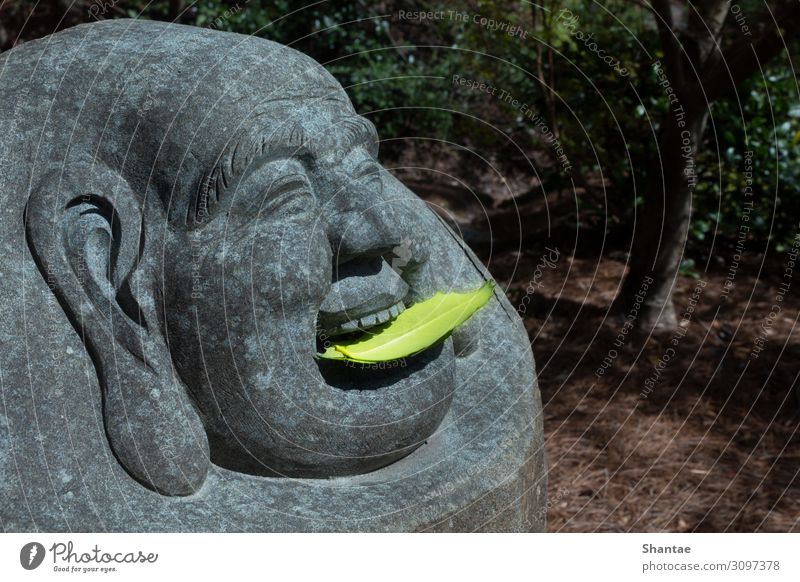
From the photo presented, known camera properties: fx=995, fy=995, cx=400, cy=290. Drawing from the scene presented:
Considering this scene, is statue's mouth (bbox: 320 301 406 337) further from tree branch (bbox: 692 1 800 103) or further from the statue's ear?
tree branch (bbox: 692 1 800 103)

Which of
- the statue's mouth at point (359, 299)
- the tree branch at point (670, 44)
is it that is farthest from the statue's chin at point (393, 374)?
the tree branch at point (670, 44)

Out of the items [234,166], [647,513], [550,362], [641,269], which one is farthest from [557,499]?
[234,166]

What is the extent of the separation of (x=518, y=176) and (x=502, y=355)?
17.2 ft

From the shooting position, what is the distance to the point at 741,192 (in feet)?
20.4

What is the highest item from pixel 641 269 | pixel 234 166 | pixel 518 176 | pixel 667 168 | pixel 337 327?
pixel 234 166

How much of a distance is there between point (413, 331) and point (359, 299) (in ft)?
0.59

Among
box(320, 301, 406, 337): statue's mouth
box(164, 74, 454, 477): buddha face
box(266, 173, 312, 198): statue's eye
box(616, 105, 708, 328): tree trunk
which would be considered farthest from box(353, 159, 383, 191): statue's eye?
box(616, 105, 708, 328): tree trunk

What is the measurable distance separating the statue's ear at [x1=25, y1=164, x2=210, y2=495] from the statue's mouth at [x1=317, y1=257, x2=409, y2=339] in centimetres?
43

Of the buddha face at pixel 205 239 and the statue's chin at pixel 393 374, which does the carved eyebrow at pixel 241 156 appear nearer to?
the buddha face at pixel 205 239

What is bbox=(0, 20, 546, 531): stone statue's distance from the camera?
90.4 inches

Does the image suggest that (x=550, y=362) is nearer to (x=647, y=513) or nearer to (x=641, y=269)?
(x=641, y=269)

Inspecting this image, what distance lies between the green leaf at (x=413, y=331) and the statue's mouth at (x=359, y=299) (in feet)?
0.13

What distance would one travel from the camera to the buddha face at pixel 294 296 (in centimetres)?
→ 235

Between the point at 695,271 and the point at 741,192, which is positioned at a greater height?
the point at 741,192
